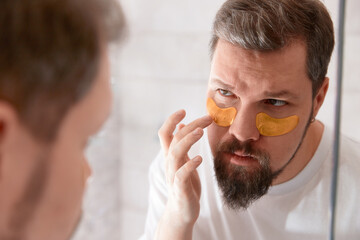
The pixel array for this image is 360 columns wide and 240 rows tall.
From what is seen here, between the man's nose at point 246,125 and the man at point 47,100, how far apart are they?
1.09 ft

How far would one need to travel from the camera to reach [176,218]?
71cm

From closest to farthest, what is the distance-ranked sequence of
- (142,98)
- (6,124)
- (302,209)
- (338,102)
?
(6,124), (338,102), (302,209), (142,98)

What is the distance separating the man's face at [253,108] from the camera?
2.19 feet

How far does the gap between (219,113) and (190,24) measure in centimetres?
41

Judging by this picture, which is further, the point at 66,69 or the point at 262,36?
the point at 262,36

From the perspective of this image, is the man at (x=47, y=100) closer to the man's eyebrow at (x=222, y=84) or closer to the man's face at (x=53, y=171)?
the man's face at (x=53, y=171)

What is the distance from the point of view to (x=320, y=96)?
0.74 m

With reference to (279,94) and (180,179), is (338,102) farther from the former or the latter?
(180,179)

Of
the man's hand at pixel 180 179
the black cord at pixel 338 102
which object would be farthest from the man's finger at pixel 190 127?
the black cord at pixel 338 102

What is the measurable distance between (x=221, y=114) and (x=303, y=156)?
0.20m

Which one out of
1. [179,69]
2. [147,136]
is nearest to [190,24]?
[179,69]

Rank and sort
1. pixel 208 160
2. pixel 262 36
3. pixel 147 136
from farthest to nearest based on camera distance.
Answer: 1. pixel 147 136
2. pixel 208 160
3. pixel 262 36

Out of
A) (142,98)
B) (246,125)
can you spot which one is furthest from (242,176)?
(142,98)

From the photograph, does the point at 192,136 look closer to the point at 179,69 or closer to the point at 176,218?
the point at 176,218
